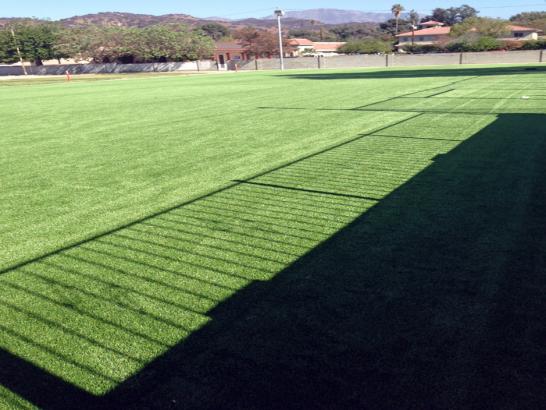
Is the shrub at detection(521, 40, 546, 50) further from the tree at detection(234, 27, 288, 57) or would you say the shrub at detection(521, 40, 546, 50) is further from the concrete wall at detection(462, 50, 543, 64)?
the tree at detection(234, 27, 288, 57)

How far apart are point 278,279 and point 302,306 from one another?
461mm

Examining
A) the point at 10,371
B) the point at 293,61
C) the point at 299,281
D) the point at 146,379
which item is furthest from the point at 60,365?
the point at 293,61

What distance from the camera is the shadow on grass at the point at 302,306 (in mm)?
2639

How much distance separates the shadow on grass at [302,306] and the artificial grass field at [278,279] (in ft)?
0.05

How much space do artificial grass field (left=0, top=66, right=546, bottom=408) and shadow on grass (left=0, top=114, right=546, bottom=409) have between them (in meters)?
0.02

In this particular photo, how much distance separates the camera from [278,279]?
3.87m

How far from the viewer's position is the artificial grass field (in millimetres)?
2688

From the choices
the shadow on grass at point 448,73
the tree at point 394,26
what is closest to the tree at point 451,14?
the tree at point 394,26

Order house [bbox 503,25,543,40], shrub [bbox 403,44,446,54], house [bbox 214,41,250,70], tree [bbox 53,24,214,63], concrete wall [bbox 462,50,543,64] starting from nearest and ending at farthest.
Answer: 1. concrete wall [bbox 462,50,543,64]
2. shrub [bbox 403,44,446,54]
3. tree [bbox 53,24,214,63]
4. house [bbox 214,41,250,70]
5. house [bbox 503,25,543,40]

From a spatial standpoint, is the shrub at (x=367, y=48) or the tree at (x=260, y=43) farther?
the tree at (x=260, y=43)

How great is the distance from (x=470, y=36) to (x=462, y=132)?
72.1 meters

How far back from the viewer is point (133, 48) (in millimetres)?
74875

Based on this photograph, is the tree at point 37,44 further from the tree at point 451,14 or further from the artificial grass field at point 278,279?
the tree at point 451,14

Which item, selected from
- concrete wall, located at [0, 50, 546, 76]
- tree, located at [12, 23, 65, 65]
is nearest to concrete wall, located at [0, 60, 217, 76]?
concrete wall, located at [0, 50, 546, 76]
